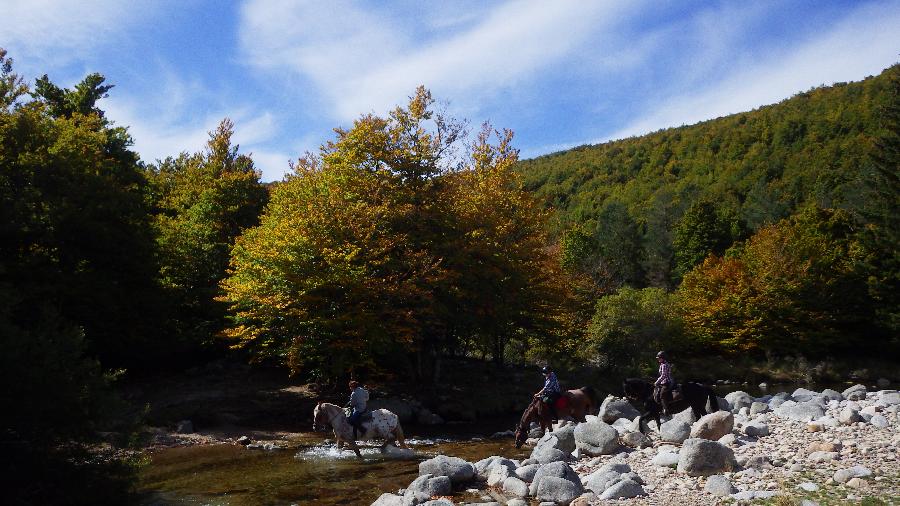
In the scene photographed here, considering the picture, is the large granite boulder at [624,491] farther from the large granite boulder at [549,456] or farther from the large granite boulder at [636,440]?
the large granite boulder at [636,440]

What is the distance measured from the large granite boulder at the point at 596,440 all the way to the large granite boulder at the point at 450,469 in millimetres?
3475

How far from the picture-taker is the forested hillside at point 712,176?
67.9 meters

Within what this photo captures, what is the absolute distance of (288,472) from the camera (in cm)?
1456

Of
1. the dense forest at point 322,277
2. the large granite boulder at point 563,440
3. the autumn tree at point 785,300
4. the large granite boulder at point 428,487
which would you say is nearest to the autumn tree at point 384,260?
the dense forest at point 322,277

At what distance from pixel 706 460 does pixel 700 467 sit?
0.17 metres

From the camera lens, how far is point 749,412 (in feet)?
62.3

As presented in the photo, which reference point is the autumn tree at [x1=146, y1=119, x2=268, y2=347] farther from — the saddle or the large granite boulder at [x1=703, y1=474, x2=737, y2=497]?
the large granite boulder at [x1=703, y1=474, x2=737, y2=497]

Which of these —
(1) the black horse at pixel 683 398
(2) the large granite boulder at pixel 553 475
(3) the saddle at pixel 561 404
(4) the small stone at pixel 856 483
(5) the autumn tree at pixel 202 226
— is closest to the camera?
(4) the small stone at pixel 856 483

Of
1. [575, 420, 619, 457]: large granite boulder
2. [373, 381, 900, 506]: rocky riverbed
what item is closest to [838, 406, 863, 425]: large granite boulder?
[373, 381, 900, 506]: rocky riverbed

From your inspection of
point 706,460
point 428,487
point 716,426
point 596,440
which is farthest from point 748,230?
point 428,487

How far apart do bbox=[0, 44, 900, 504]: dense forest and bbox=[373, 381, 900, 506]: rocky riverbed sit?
626cm

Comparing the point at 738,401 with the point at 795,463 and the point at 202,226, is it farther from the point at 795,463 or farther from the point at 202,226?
the point at 202,226

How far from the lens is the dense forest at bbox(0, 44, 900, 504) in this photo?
9.85 meters

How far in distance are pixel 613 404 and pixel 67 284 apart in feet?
67.5
